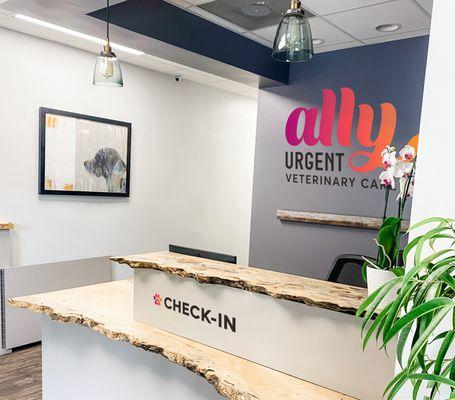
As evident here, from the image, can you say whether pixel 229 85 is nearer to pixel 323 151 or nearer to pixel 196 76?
pixel 196 76

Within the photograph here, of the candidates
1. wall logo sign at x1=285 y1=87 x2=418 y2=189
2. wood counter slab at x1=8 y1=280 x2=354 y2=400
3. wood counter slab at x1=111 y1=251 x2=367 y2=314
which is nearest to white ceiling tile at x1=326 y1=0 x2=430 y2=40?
wall logo sign at x1=285 y1=87 x2=418 y2=189

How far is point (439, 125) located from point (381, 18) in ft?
7.71

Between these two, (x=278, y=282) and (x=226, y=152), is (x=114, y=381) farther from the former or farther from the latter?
(x=226, y=152)

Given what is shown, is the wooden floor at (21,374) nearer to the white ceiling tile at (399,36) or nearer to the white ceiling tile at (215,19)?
the white ceiling tile at (215,19)

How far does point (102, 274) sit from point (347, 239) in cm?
249

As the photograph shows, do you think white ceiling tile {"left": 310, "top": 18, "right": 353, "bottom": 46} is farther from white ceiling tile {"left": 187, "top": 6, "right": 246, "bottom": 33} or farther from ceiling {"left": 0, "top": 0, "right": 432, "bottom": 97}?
white ceiling tile {"left": 187, "top": 6, "right": 246, "bottom": 33}

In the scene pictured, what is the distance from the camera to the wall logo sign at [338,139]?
366 cm

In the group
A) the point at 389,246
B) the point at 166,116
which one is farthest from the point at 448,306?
the point at 166,116

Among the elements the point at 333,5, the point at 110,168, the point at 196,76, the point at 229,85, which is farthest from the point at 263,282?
the point at 229,85

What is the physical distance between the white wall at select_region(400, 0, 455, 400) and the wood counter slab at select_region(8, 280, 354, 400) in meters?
0.48

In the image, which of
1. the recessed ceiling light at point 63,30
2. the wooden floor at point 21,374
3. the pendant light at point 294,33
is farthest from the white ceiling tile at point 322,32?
the wooden floor at point 21,374

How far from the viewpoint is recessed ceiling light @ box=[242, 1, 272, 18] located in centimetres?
288

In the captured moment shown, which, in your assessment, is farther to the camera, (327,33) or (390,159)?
(327,33)

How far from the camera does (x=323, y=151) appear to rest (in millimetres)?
3990
